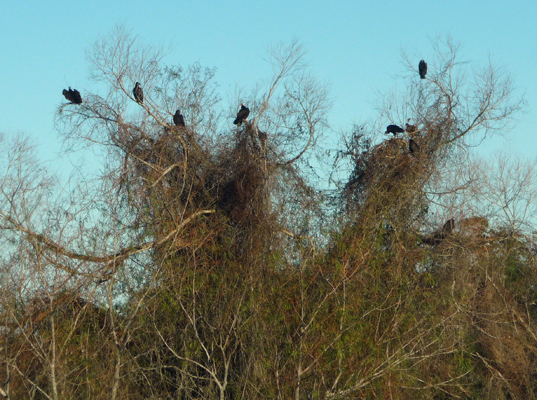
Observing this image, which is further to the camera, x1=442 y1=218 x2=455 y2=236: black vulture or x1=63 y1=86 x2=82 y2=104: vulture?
x1=442 y1=218 x2=455 y2=236: black vulture

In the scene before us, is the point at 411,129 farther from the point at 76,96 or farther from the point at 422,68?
the point at 76,96

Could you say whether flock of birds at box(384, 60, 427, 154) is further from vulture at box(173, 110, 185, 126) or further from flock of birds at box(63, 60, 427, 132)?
vulture at box(173, 110, 185, 126)

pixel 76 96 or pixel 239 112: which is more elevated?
pixel 239 112

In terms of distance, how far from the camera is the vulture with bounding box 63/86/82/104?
46.4 feet

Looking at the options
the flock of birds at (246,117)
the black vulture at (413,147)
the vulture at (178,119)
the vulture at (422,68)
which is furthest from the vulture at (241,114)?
the vulture at (422,68)

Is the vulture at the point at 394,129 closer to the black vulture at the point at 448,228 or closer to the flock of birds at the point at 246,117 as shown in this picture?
the flock of birds at the point at 246,117

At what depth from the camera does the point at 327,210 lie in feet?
51.6

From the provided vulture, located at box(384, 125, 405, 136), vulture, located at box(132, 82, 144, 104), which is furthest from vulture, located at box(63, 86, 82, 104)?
vulture, located at box(384, 125, 405, 136)

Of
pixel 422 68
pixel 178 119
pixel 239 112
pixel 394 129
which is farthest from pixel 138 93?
pixel 422 68

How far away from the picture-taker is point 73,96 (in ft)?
46.5

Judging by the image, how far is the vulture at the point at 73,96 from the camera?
46.4 feet

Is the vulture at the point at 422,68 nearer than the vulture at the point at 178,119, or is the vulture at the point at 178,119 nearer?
the vulture at the point at 178,119

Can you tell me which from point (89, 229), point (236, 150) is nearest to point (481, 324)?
point (236, 150)

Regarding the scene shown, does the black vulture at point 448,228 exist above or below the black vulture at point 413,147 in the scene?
below
